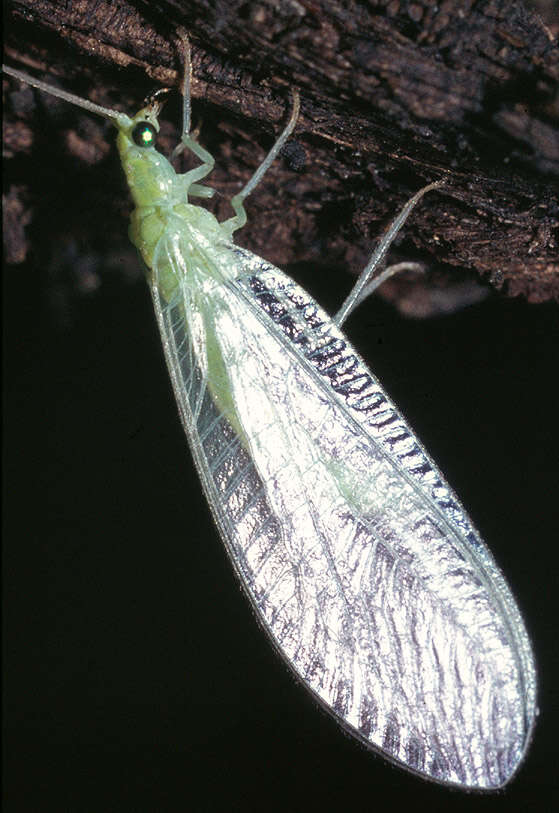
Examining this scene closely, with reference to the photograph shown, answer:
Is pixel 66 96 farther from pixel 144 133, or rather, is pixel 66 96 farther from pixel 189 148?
pixel 189 148

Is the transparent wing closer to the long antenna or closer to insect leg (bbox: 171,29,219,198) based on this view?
insect leg (bbox: 171,29,219,198)

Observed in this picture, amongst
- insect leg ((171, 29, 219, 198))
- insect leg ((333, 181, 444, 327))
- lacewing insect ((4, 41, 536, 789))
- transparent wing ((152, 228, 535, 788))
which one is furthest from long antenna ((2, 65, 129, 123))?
insect leg ((333, 181, 444, 327))

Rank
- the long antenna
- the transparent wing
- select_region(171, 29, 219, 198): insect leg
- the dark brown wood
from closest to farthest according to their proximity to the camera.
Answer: the dark brown wood, the transparent wing, select_region(171, 29, 219, 198): insect leg, the long antenna

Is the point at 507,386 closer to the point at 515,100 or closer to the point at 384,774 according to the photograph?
the point at 515,100

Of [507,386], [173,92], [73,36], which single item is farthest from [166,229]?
[507,386]

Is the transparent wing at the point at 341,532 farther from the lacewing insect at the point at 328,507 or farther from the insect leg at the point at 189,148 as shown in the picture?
the insect leg at the point at 189,148

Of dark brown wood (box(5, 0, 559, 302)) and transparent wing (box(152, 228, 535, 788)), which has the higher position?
dark brown wood (box(5, 0, 559, 302))
